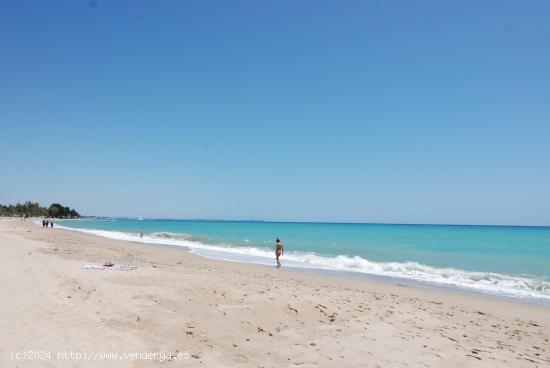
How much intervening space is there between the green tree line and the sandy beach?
142431 millimetres

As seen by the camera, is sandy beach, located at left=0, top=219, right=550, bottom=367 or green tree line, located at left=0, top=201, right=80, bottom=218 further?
green tree line, located at left=0, top=201, right=80, bottom=218

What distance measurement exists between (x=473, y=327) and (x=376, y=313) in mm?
2379

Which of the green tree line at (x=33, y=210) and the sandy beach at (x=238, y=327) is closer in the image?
the sandy beach at (x=238, y=327)

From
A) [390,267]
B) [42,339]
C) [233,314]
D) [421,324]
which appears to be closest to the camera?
[42,339]

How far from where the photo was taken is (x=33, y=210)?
5541 inches

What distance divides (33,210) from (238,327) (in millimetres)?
165679

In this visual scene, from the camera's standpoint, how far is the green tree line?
13462cm

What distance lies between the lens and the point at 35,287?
9.12m

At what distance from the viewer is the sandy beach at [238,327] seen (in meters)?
5.68

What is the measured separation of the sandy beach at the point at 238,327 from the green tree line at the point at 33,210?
142 m

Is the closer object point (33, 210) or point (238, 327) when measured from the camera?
point (238, 327)

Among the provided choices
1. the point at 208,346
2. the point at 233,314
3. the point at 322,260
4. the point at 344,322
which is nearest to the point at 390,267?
the point at 322,260

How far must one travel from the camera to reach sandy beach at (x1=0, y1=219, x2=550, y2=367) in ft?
18.6

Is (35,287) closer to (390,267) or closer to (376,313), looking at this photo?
(376,313)
